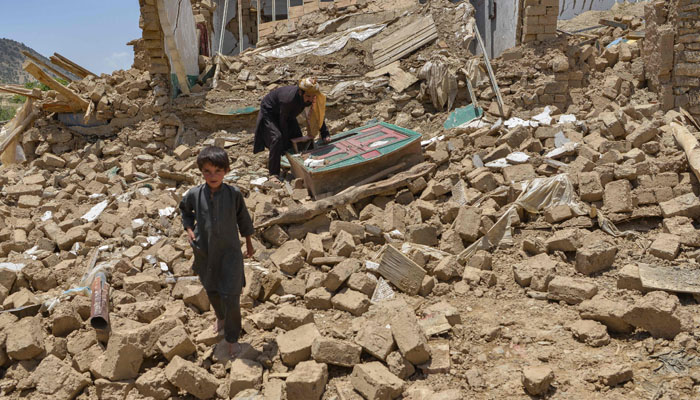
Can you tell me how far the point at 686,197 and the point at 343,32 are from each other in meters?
6.82

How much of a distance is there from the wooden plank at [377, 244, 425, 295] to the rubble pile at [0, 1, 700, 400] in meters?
0.01

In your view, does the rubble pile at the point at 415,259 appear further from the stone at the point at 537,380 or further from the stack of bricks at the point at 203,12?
the stack of bricks at the point at 203,12

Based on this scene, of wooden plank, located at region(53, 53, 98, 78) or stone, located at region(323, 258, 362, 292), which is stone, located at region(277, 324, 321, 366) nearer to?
stone, located at region(323, 258, 362, 292)

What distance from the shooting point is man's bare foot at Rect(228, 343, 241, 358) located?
345 centimetres

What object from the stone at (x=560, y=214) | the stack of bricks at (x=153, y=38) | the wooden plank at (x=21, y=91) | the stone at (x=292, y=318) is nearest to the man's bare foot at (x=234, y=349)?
the stone at (x=292, y=318)

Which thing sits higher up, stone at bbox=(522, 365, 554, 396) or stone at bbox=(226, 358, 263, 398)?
stone at bbox=(522, 365, 554, 396)

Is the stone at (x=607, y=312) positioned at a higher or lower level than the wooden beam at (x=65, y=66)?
lower

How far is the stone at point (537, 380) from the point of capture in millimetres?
2865

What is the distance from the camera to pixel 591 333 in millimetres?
3338

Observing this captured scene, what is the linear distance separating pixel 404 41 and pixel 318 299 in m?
6.25

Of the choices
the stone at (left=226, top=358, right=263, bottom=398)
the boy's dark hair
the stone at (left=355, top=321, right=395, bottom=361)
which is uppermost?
the boy's dark hair

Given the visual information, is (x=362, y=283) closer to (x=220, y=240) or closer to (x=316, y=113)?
(x=220, y=240)

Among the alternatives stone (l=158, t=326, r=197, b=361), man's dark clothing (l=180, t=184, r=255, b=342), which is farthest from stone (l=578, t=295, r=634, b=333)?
stone (l=158, t=326, r=197, b=361)

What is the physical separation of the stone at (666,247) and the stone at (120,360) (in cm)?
378
